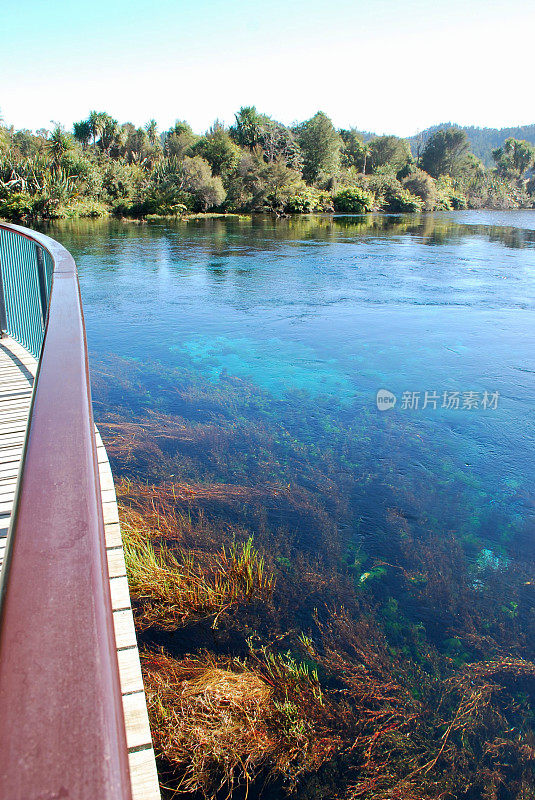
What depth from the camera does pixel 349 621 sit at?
3678 mm

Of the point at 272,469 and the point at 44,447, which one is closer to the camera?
the point at 44,447

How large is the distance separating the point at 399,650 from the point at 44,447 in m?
3.15

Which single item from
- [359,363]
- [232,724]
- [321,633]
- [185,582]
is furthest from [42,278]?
[359,363]

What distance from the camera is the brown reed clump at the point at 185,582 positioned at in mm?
3625

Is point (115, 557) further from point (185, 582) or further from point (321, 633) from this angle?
point (321, 633)

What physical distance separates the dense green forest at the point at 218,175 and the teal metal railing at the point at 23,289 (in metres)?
32.4

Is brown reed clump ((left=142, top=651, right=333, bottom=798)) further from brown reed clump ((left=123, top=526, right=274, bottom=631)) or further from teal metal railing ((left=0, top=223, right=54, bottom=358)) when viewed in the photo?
teal metal railing ((left=0, top=223, right=54, bottom=358))

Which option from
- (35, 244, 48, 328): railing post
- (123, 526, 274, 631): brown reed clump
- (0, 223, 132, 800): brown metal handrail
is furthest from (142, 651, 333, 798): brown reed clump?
(35, 244, 48, 328): railing post

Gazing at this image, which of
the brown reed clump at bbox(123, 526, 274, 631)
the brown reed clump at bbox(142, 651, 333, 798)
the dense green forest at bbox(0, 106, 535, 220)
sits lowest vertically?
the brown reed clump at bbox(142, 651, 333, 798)

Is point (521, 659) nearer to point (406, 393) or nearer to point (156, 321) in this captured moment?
point (406, 393)

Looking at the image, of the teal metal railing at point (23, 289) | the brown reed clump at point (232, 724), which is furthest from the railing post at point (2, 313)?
the brown reed clump at point (232, 724)

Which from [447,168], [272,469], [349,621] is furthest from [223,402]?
[447,168]

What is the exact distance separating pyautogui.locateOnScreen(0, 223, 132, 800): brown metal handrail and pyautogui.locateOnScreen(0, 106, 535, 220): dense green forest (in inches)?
1500

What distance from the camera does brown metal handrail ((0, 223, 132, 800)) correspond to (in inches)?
19.4
